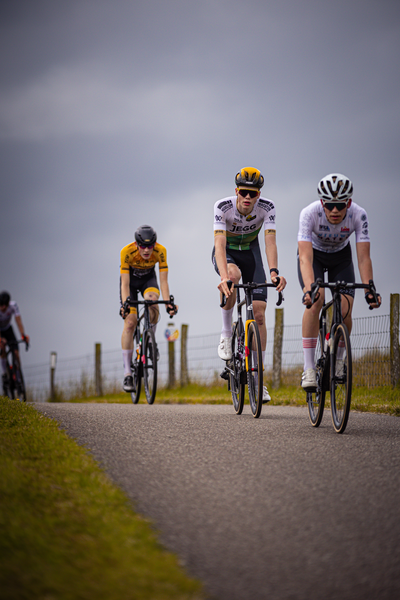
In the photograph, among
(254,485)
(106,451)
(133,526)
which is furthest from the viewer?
(106,451)

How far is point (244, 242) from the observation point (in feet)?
25.6

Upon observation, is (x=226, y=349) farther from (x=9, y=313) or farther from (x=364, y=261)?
(x=9, y=313)

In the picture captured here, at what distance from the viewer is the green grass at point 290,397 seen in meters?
8.48

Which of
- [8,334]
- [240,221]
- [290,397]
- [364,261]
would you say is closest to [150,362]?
[290,397]

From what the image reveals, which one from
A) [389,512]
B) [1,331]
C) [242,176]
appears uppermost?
[242,176]

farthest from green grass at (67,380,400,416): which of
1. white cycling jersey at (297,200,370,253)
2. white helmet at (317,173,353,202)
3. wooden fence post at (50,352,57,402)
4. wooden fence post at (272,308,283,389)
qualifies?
white helmet at (317,173,353,202)

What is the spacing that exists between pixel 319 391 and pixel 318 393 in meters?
0.04

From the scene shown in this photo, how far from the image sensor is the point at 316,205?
621 cm

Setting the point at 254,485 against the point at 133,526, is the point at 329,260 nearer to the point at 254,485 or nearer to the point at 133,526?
the point at 254,485

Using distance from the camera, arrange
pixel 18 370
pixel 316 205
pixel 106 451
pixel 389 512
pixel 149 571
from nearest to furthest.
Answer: pixel 149 571, pixel 389 512, pixel 106 451, pixel 316 205, pixel 18 370

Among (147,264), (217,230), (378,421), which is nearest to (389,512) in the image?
(378,421)

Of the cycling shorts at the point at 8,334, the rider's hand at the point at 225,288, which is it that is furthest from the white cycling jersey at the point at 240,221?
the cycling shorts at the point at 8,334

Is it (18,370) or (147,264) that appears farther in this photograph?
(18,370)

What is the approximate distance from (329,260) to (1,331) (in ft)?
34.7
